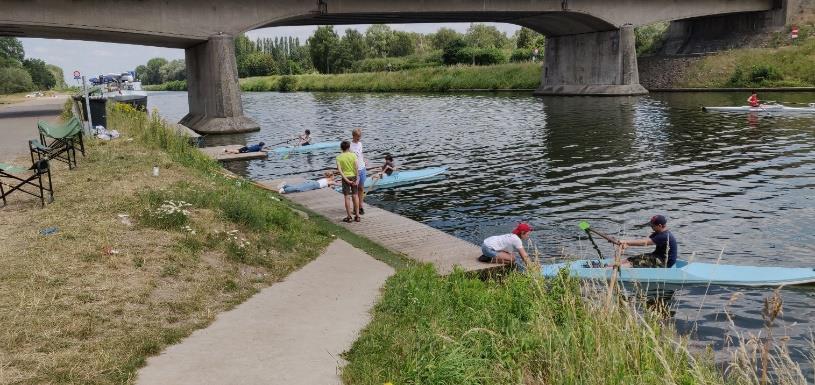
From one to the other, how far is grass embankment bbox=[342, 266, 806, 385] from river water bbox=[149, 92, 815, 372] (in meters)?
1.20

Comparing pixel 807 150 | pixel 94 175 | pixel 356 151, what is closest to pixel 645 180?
pixel 807 150

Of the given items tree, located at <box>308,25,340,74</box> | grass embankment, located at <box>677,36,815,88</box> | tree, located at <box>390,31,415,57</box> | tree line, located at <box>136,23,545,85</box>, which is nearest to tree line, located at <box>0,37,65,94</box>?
tree line, located at <box>136,23,545,85</box>

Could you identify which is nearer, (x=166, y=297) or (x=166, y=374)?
(x=166, y=374)

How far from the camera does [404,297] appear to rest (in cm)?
877

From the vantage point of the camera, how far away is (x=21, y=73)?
95.5 meters

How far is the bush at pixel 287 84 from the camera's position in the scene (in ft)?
378

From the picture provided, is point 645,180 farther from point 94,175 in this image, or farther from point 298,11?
point 298,11

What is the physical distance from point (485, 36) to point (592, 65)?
76867mm

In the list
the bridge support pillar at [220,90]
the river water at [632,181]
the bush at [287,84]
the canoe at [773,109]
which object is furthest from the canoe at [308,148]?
the bush at [287,84]

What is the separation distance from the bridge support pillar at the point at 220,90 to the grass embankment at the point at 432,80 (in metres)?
43.8

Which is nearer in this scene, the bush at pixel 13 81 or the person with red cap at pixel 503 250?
the person with red cap at pixel 503 250

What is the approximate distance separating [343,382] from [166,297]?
350cm

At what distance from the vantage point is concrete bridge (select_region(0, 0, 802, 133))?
3788 centimetres

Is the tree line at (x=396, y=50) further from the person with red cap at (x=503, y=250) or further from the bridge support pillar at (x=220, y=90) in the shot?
the person with red cap at (x=503, y=250)
